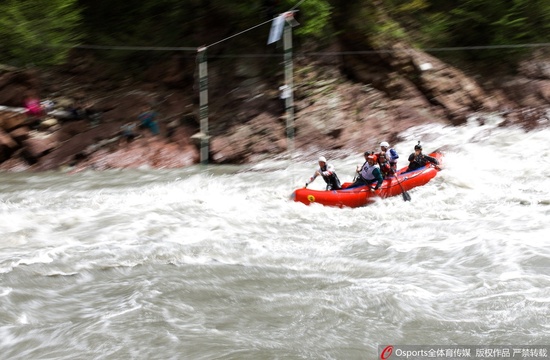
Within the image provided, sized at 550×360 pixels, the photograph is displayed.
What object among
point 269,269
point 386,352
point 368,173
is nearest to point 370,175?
point 368,173

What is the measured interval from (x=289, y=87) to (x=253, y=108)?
1.19 meters

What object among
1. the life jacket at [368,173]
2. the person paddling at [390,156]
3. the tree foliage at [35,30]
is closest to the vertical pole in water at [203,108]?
the tree foliage at [35,30]

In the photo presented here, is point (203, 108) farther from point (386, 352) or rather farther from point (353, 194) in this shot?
point (386, 352)

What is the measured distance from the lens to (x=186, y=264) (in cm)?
869

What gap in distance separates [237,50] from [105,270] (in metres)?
11.7

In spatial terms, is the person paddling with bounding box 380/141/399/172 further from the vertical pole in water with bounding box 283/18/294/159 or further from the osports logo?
the osports logo

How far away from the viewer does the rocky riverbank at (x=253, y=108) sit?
1734 centimetres

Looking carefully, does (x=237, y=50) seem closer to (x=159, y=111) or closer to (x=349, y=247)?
(x=159, y=111)

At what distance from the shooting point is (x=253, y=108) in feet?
58.9

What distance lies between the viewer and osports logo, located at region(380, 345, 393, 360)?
589cm

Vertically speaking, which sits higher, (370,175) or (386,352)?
(386,352)

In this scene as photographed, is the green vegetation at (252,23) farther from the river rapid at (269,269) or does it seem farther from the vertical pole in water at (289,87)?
the river rapid at (269,269)

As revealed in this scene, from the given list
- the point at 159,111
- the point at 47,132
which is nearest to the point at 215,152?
the point at 159,111

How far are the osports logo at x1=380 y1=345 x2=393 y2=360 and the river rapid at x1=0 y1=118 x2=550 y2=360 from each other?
11 cm
